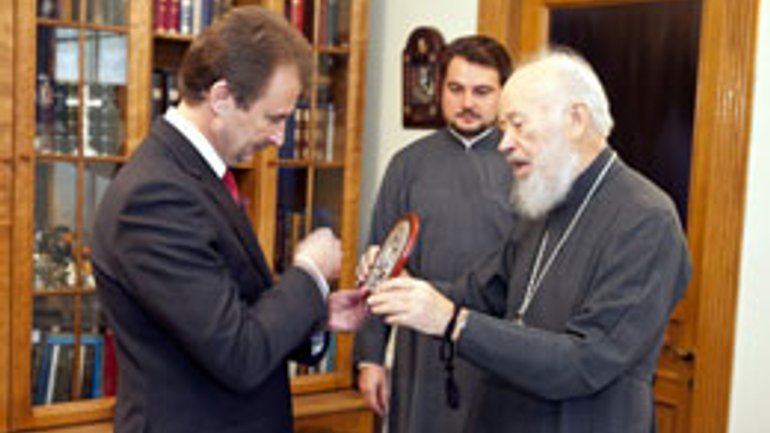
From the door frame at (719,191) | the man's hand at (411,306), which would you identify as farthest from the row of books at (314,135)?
the man's hand at (411,306)

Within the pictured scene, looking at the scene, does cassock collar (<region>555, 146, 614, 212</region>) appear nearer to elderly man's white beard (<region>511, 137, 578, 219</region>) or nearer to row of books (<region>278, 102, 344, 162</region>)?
elderly man's white beard (<region>511, 137, 578, 219</region>)

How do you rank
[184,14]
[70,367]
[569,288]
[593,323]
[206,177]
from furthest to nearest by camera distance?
[184,14]
[70,367]
[569,288]
[593,323]
[206,177]

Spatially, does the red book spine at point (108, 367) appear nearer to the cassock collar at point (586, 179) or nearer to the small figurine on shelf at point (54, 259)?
the small figurine on shelf at point (54, 259)

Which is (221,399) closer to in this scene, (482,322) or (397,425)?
(482,322)

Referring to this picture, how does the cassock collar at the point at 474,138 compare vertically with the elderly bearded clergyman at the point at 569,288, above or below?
above

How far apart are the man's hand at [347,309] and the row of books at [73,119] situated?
157 cm

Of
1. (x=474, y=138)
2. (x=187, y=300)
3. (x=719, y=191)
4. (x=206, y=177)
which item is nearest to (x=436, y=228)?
(x=474, y=138)

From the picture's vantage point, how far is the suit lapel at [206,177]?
1.54m

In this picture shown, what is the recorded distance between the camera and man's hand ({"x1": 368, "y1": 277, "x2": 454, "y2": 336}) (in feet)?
5.58

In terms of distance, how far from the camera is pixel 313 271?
5.25 ft

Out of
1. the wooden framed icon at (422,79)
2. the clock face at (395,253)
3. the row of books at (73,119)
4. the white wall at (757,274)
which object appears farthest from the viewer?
the wooden framed icon at (422,79)

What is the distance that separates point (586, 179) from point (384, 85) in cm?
202

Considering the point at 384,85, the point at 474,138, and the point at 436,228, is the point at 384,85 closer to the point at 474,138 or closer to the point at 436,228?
the point at 474,138

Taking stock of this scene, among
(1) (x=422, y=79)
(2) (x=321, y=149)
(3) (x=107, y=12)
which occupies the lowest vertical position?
(2) (x=321, y=149)
